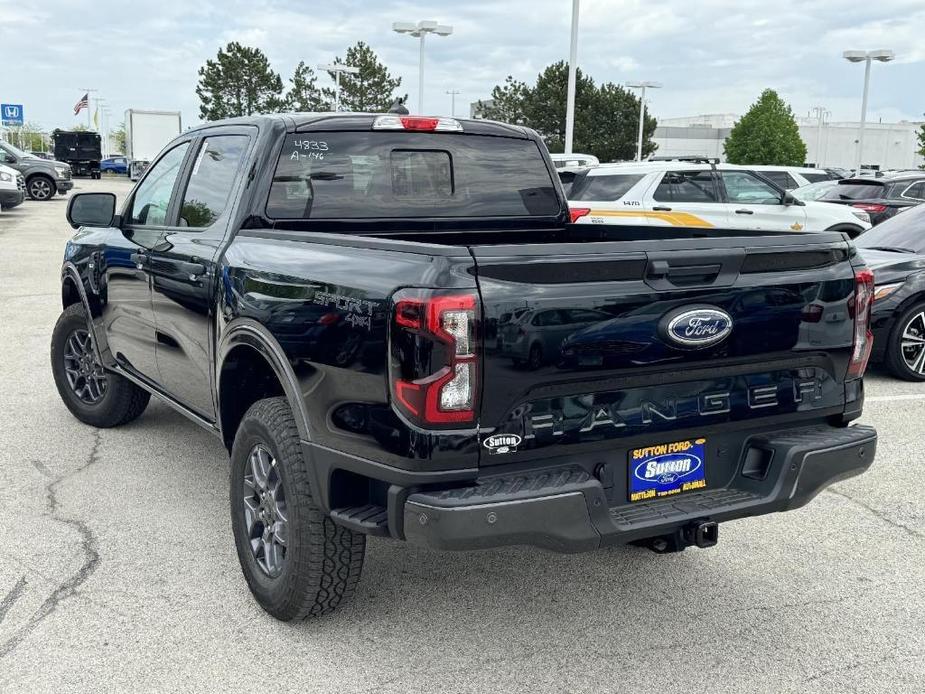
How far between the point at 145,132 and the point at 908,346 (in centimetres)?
4800

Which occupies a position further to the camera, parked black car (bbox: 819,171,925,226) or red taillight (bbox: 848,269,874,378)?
parked black car (bbox: 819,171,925,226)

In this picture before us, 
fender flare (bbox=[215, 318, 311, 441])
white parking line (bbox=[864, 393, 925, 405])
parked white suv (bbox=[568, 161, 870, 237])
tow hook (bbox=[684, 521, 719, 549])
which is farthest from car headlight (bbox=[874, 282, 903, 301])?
fender flare (bbox=[215, 318, 311, 441])

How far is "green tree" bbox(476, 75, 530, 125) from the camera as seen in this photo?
66.8 metres

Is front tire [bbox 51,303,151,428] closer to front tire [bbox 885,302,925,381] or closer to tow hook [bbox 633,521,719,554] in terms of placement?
tow hook [bbox 633,521,719,554]

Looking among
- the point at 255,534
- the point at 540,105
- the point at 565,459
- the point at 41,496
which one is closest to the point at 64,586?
the point at 255,534

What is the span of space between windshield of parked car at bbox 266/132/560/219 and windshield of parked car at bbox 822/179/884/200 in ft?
41.5

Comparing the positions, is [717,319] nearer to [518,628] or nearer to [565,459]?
[565,459]

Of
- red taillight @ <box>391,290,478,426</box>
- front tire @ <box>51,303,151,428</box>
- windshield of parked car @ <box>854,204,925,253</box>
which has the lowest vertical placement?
front tire @ <box>51,303,151,428</box>

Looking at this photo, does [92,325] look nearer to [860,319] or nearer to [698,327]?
[698,327]

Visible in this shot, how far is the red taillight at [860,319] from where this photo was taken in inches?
138

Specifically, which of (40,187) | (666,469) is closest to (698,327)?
(666,469)

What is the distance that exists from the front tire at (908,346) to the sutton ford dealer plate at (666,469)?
528 cm

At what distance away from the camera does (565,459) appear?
304 centimetres

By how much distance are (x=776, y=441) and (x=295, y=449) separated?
5.49 feet
